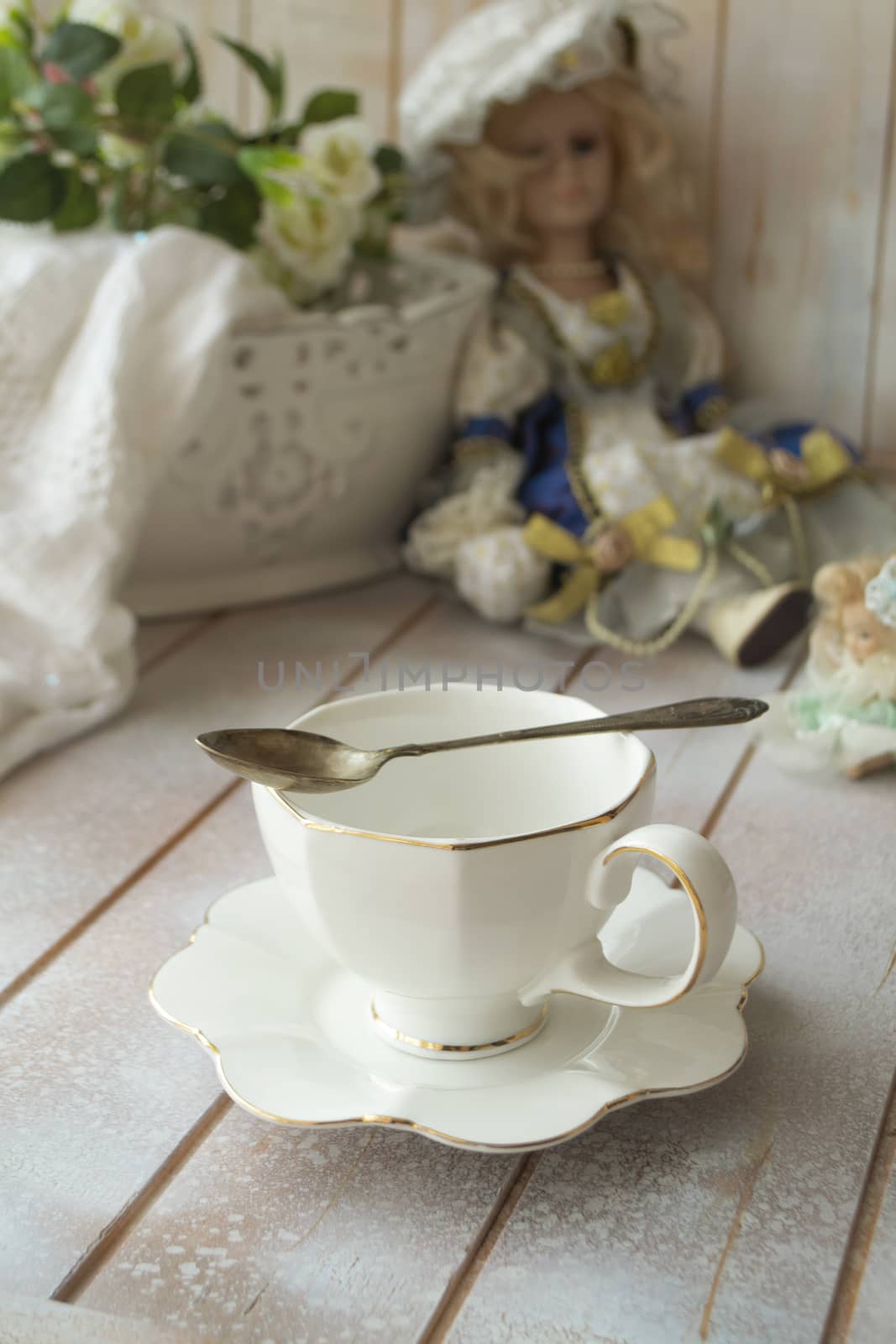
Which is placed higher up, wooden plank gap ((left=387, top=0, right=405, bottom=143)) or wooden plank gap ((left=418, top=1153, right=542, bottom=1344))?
wooden plank gap ((left=387, top=0, right=405, bottom=143))

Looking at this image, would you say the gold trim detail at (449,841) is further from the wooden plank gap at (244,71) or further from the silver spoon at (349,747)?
the wooden plank gap at (244,71)

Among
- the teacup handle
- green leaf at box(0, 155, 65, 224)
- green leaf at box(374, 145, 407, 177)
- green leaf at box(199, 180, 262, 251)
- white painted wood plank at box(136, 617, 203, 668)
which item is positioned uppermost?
green leaf at box(0, 155, 65, 224)

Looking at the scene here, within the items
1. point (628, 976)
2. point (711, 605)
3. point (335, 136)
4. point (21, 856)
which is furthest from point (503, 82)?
point (628, 976)

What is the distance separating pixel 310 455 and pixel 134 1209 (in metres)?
0.67

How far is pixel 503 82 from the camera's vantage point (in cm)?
100

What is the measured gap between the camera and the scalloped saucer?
0.41 meters

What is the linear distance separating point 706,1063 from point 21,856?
369 millimetres

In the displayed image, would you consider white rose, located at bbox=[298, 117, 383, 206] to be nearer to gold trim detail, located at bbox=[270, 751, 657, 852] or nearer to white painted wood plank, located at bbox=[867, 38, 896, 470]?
white painted wood plank, located at bbox=[867, 38, 896, 470]

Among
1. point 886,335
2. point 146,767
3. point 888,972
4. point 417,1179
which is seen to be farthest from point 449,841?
point 886,335

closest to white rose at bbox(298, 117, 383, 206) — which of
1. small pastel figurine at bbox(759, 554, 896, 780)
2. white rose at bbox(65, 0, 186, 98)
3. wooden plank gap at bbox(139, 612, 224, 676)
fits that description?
white rose at bbox(65, 0, 186, 98)

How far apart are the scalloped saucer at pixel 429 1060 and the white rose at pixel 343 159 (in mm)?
676

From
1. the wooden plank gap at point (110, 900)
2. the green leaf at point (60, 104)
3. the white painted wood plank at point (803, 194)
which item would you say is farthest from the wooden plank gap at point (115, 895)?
the white painted wood plank at point (803, 194)

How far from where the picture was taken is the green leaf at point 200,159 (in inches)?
37.9

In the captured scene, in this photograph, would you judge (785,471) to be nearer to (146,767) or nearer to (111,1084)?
(146,767)
